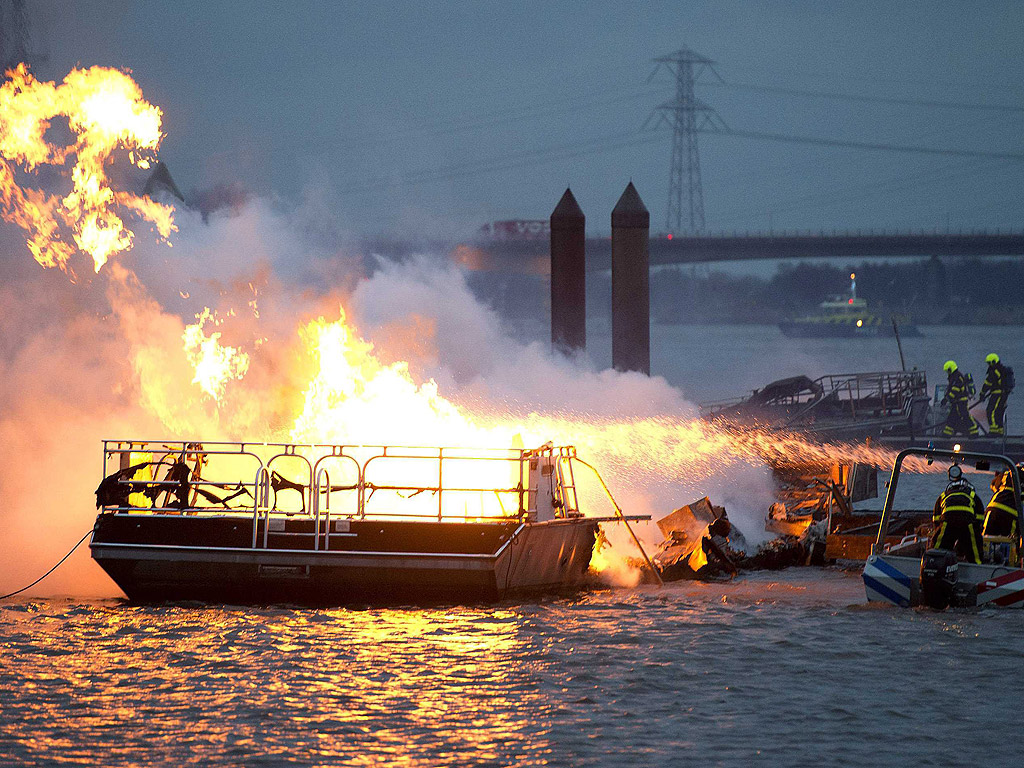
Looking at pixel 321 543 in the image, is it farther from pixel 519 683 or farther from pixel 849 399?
pixel 849 399

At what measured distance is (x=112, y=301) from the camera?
22250 millimetres

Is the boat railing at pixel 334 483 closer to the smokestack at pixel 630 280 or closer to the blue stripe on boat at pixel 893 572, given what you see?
the blue stripe on boat at pixel 893 572

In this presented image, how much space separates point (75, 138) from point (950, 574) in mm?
14785

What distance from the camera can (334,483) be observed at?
1914cm

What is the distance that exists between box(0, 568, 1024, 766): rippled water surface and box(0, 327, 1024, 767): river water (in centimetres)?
3

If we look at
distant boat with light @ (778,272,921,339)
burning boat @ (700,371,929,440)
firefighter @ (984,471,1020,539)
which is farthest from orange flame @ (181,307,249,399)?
distant boat with light @ (778,272,921,339)

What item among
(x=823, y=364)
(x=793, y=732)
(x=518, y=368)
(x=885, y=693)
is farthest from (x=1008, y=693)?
(x=823, y=364)

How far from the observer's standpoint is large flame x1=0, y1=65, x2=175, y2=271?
66.5ft

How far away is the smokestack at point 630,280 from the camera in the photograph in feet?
103

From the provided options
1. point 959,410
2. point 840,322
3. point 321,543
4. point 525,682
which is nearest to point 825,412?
point 959,410

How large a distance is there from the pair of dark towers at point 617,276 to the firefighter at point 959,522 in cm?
Result: 1664

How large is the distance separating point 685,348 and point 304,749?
13317 centimetres

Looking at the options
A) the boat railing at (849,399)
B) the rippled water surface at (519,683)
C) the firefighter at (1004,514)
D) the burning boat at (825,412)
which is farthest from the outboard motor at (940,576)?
the boat railing at (849,399)

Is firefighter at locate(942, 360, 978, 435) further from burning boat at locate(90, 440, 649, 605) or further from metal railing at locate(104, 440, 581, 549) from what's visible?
burning boat at locate(90, 440, 649, 605)
